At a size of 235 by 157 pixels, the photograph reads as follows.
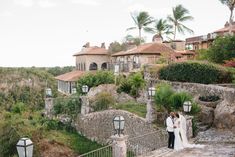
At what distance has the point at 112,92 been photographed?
3538 centimetres

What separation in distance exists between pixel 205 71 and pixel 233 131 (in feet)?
29.8

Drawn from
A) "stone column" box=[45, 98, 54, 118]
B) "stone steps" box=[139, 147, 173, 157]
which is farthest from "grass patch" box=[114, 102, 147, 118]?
"stone steps" box=[139, 147, 173, 157]

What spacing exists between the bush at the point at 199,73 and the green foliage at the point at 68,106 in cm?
795

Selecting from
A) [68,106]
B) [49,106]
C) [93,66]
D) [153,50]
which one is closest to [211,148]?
[68,106]

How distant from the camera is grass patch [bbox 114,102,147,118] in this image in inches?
1106

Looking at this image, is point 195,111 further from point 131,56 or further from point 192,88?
point 131,56

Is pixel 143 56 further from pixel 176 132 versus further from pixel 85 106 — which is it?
pixel 176 132

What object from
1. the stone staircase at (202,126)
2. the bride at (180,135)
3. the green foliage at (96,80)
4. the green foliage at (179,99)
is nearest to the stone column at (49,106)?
the green foliage at (96,80)

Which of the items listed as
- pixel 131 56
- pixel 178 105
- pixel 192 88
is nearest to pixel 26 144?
pixel 178 105

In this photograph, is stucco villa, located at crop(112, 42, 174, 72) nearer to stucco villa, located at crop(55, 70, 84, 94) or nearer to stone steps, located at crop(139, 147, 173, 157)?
stucco villa, located at crop(55, 70, 84, 94)

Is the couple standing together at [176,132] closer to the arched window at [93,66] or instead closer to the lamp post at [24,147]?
the lamp post at [24,147]

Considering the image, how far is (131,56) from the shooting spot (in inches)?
1924

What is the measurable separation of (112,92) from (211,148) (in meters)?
18.0

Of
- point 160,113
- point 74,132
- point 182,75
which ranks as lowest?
point 74,132
